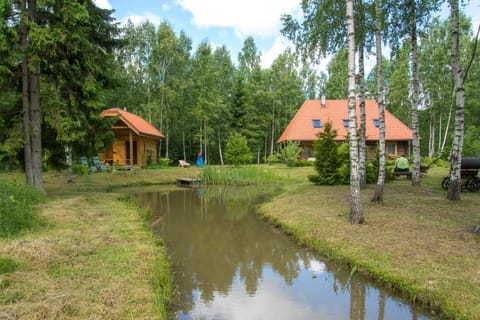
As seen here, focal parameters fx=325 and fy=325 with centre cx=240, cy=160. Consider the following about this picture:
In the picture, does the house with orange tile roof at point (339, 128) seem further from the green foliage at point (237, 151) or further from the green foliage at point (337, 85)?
the green foliage at point (337, 85)

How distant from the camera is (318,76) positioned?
44.4 meters

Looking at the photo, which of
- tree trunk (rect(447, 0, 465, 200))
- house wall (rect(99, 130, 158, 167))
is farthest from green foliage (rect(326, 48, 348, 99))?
tree trunk (rect(447, 0, 465, 200))

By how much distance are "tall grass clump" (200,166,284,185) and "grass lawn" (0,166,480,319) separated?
358 inches

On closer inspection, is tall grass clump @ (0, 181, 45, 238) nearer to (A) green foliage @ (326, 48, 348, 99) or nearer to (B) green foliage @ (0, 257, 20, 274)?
(B) green foliage @ (0, 257, 20, 274)

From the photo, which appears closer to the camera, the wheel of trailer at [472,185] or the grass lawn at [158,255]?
the grass lawn at [158,255]

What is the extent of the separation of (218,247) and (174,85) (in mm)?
25173

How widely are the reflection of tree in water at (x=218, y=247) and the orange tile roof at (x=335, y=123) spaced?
16.1 meters

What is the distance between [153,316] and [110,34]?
12.6 metres

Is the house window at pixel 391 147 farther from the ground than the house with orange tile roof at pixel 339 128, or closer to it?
closer to it

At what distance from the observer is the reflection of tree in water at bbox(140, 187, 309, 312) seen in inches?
207

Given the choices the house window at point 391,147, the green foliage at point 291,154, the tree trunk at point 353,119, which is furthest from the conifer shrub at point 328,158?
the house window at point 391,147

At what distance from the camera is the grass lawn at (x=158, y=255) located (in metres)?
3.63

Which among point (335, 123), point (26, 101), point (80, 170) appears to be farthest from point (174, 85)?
point (26, 101)

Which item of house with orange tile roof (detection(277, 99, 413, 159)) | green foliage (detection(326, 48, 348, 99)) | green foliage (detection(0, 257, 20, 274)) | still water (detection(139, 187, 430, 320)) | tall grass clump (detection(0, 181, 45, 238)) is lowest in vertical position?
still water (detection(139, 187, 430, 320))
